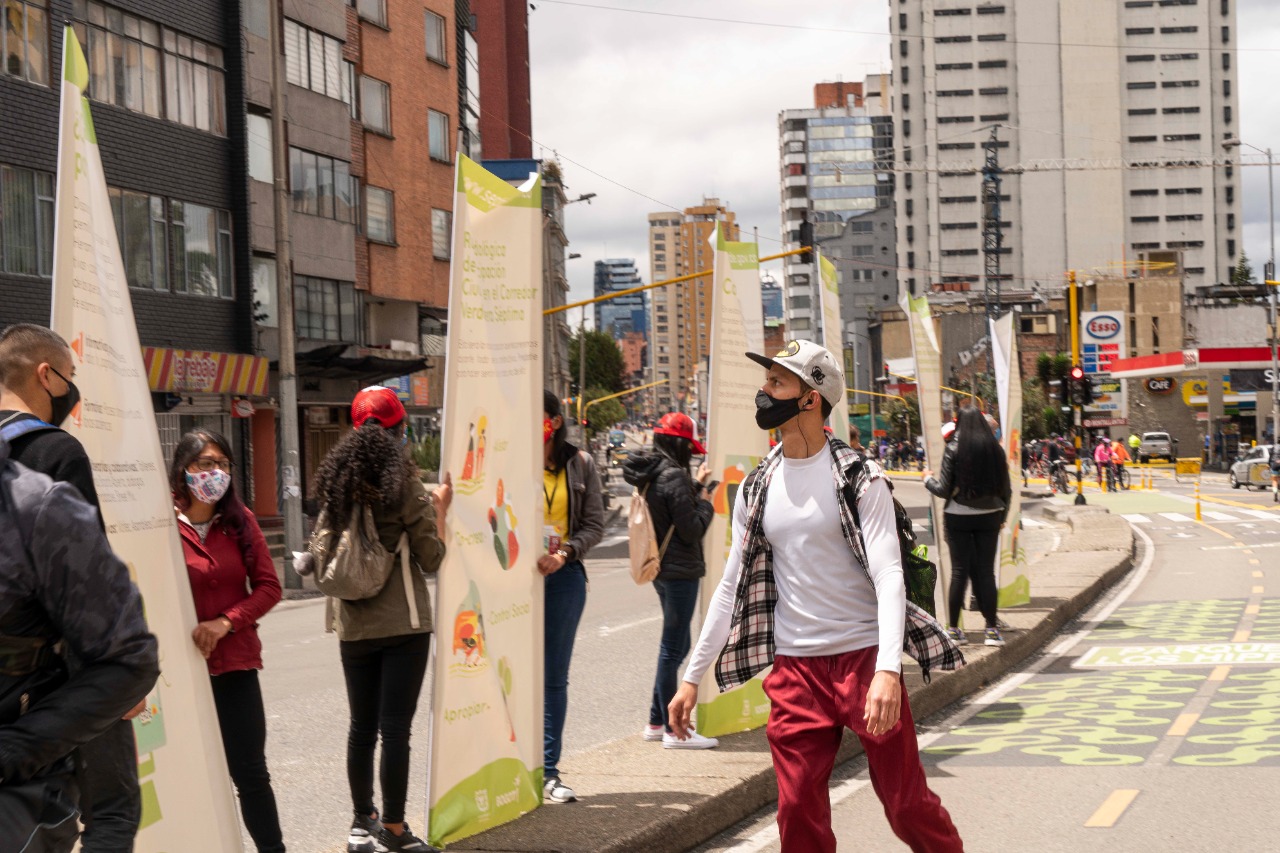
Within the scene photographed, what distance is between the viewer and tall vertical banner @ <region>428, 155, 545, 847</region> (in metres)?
5.85

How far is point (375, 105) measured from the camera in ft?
130

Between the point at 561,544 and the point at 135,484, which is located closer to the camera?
the point at 135,484

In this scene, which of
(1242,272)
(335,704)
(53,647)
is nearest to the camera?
(53,647)

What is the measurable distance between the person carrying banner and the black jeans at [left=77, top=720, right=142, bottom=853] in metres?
1.27

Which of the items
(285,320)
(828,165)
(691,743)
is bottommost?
(691,743)

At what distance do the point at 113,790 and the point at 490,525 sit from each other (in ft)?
7.43

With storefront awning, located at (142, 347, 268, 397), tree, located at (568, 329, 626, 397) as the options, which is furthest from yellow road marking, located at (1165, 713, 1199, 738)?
tree, located at (568, 329, 626, 397)

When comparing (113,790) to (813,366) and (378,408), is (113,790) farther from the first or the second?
(813,366)

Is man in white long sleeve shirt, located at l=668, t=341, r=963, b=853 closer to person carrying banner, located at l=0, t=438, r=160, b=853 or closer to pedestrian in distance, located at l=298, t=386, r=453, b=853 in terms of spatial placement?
pedestrian in distance, located at l=298, t=386, r=453, b=853

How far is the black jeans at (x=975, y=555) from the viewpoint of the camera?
11.5 m

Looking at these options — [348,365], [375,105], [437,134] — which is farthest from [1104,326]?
[348,365]

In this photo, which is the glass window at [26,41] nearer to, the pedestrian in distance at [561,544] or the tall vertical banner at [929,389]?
the tall vertical banner at [929,389]

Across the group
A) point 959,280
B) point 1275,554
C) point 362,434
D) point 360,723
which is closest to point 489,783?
point 360,723

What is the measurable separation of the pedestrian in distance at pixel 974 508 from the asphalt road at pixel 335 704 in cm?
260
